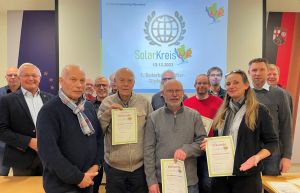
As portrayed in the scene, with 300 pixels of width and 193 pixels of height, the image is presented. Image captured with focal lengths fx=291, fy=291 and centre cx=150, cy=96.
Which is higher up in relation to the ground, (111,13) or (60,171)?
(111,13)

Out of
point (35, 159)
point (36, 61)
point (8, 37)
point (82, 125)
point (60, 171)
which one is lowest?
point (35, 159)

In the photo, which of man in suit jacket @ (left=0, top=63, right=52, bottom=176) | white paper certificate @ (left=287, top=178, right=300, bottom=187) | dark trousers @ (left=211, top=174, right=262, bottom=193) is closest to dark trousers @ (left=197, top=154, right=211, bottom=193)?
dark trousers @ (left=211, top=174, right=262, bottom=193)

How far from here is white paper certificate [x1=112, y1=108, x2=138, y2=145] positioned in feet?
8.02

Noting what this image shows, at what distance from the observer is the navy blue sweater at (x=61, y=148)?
73.8 inches

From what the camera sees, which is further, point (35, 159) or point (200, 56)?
point (200, 56)

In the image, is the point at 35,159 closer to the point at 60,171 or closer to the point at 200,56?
the point at 60,171

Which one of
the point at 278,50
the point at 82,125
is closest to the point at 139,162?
the point at 82,125

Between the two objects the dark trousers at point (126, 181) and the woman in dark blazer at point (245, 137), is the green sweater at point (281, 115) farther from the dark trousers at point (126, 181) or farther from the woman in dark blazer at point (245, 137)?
the dark trousers at point (126, 181)

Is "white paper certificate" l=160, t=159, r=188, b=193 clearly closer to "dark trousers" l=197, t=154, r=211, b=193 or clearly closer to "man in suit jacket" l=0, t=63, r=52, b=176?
"dark trousers" l=197, t=154, r=211, b=193

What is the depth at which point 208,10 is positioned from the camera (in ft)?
16.1

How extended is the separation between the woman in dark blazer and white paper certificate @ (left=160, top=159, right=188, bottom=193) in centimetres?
25

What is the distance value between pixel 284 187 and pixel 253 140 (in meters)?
0.51

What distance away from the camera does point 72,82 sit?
6.68ft

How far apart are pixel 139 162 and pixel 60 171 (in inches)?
32.2
